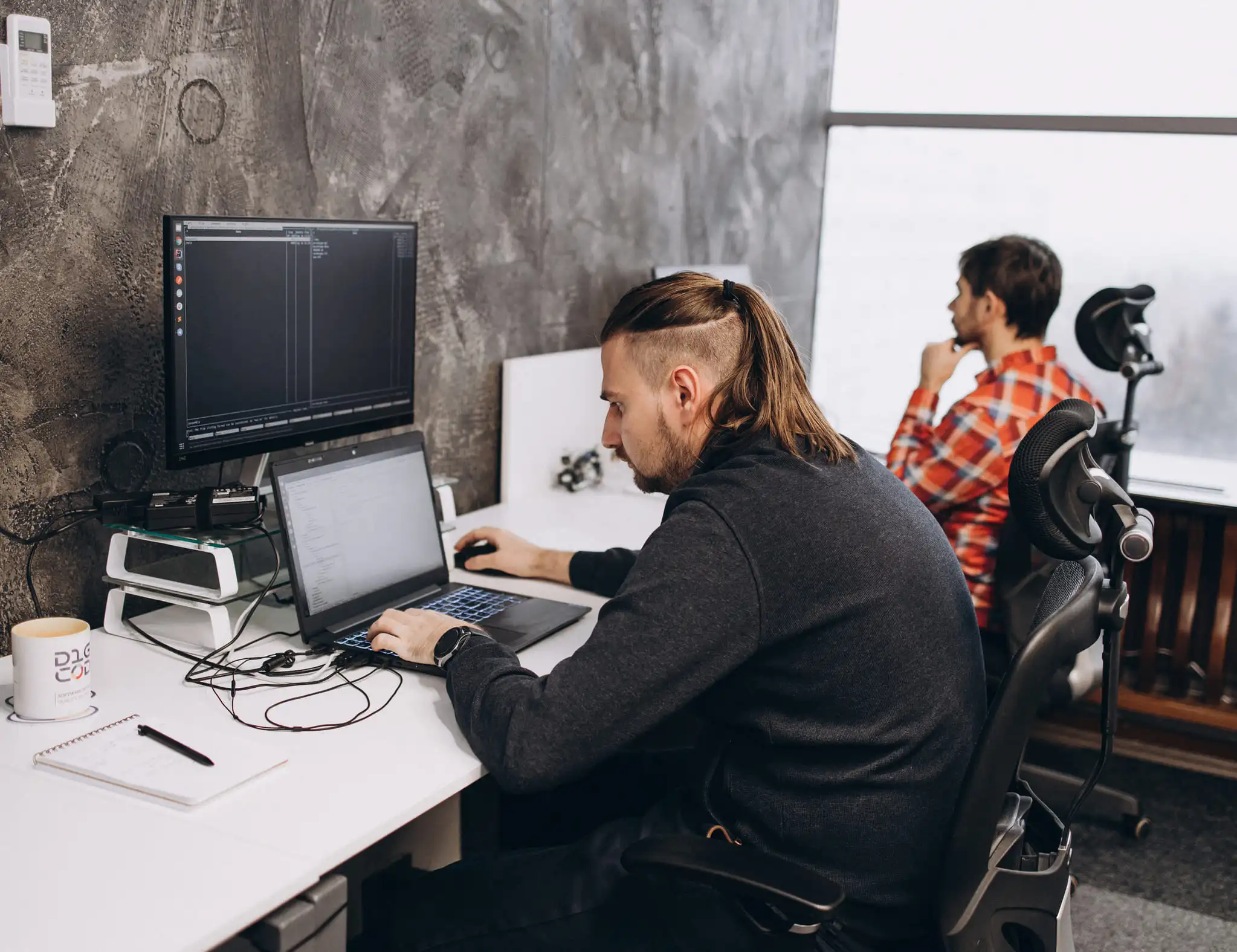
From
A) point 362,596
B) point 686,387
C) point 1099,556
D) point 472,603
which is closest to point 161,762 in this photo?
point 362,596

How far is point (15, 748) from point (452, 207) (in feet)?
4.73

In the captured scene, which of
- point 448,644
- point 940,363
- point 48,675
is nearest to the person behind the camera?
point 48,675

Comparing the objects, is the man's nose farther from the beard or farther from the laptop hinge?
the laptop hinge

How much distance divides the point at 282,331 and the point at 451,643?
560mm

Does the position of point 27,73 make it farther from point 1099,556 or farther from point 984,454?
point 1099,556

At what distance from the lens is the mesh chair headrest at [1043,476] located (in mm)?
1206

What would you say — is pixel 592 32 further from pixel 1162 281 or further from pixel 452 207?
pixel 1162 281

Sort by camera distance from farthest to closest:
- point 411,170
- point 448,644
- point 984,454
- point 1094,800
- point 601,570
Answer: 1. point 1094,800
2. point 984,454
3. point 411,170
4. point 601,570
5. point 448,644

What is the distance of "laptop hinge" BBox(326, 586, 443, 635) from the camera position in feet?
5.57

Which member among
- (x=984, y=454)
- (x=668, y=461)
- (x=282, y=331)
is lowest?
(x=984, y=454)

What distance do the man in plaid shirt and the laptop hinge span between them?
115cm

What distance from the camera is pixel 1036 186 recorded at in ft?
12.4

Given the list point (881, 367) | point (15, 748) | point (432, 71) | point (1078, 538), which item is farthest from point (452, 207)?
point (881, 367)

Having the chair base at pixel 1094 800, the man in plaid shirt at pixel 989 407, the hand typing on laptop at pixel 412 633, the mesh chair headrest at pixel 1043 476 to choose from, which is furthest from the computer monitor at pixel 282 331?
the chair base at pixel 1094 800
